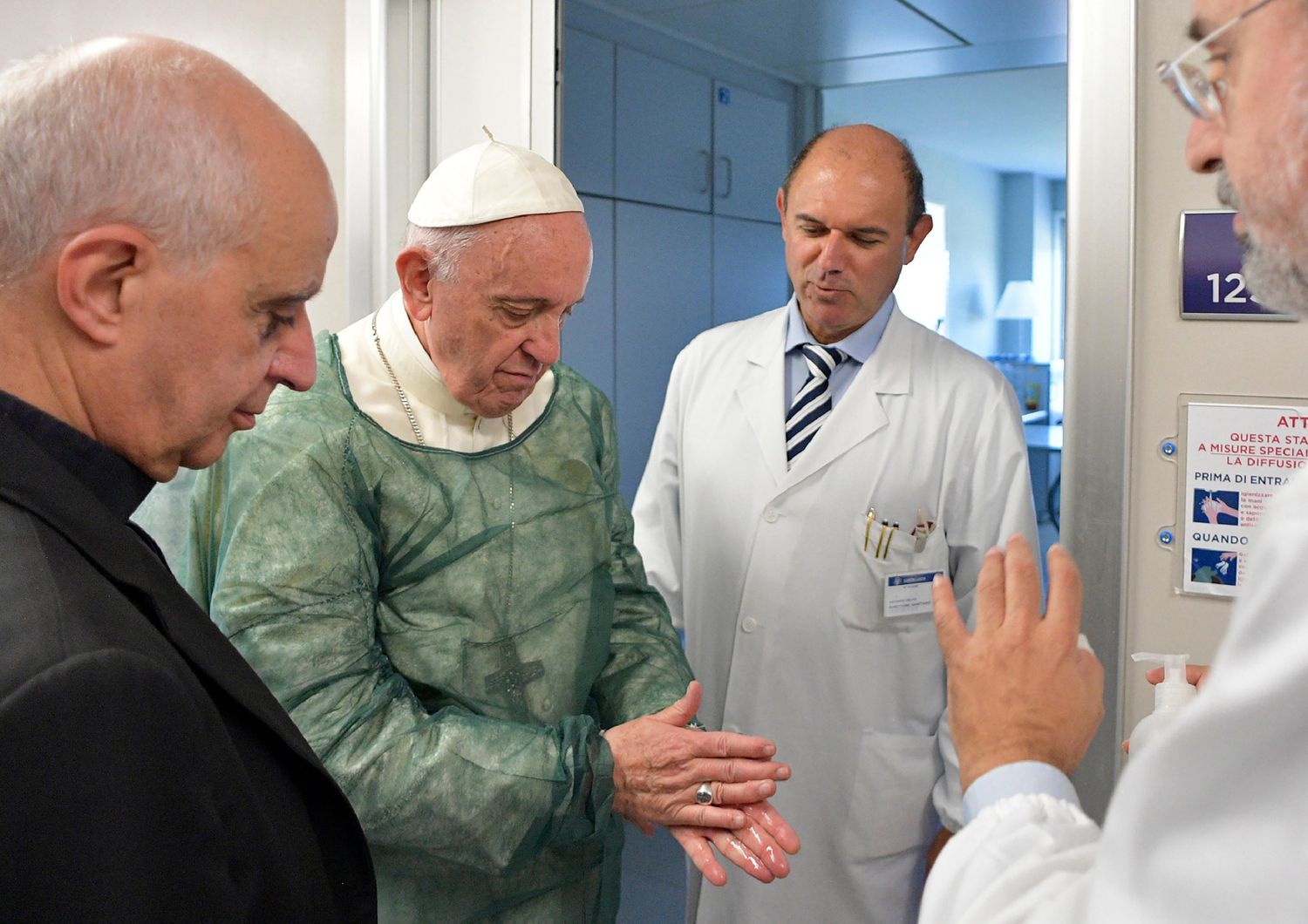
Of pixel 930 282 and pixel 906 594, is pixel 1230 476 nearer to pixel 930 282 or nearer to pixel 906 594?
pixel 906 594

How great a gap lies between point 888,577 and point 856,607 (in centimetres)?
8

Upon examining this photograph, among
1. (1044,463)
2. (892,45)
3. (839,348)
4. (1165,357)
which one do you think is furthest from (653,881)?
(1044,463)

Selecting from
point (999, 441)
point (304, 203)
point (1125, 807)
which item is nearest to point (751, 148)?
point (999, 441)

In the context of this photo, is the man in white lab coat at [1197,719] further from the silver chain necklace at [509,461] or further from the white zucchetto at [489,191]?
the white zucchetto at [489,191]

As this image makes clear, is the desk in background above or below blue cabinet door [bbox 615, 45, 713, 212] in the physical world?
below

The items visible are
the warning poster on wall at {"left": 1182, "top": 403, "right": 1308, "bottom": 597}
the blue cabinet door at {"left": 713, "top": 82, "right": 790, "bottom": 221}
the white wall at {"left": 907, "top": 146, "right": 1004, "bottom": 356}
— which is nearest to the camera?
the warning poster on wall at {"left": 1182, "top": 403, "right": 1308, "bottom": 597}

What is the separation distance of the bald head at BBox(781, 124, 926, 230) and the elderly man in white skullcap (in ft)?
2.17

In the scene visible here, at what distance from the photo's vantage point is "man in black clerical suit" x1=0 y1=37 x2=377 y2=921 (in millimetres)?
646

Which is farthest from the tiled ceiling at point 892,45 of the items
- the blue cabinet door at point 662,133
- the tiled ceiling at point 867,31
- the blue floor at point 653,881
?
the blue floor at point 653,881

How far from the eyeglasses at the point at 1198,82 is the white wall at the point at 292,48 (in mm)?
1841

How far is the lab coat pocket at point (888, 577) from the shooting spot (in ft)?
6.06

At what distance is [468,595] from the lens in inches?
55.3

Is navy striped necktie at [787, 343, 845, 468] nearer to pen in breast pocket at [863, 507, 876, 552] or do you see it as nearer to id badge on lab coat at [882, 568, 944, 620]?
pen in breast pocket at [863, 507, 876, 552]

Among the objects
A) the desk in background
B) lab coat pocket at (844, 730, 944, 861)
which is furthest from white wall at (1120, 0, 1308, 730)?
Answer: the desk in background
